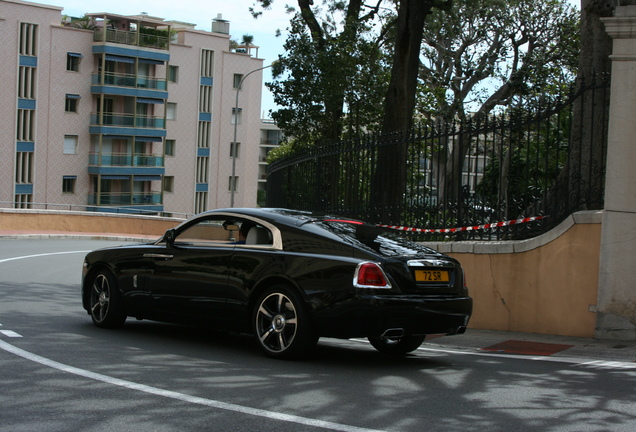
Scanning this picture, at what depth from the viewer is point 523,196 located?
11.2 metres

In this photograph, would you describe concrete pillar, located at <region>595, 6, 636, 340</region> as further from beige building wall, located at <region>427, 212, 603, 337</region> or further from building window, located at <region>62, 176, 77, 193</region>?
building window, located at <region>62, 176, 77, 193</region>

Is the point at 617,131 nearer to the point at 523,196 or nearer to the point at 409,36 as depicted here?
the point at 523,196

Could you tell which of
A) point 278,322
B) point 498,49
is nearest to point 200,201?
point 498,49

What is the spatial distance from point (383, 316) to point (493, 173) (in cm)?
397

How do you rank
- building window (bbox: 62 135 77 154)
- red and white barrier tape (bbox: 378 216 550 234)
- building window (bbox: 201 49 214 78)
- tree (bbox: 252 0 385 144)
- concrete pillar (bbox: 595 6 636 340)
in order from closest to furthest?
concrete pillar (bbox: 595 6 636 340)
red and white barrier tape (bbox: 378 216 550 234)
tree (bbox: 252 0 385 144)
building window (bbox: 62 135 77 154)
building window (bbox: 201 49 214 78)

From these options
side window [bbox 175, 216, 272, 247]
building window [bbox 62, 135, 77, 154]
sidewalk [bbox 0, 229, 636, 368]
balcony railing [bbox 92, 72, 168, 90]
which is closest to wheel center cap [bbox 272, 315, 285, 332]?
side window [bbox 175, 216, 272, 247]

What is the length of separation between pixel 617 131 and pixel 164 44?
63.0 metres

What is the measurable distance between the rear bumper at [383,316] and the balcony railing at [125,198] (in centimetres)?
6106

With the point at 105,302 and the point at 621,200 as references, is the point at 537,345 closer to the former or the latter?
the point at 621,200

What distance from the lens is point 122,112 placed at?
6819 centimetres

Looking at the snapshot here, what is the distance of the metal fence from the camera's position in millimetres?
10641

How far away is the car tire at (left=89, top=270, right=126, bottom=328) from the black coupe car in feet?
0.07

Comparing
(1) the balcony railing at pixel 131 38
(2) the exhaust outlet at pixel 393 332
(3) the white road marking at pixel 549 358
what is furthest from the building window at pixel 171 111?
(2) the exhaust outlet at pixel 393 332

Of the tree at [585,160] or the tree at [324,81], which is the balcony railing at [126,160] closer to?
the tree at [324,81]
